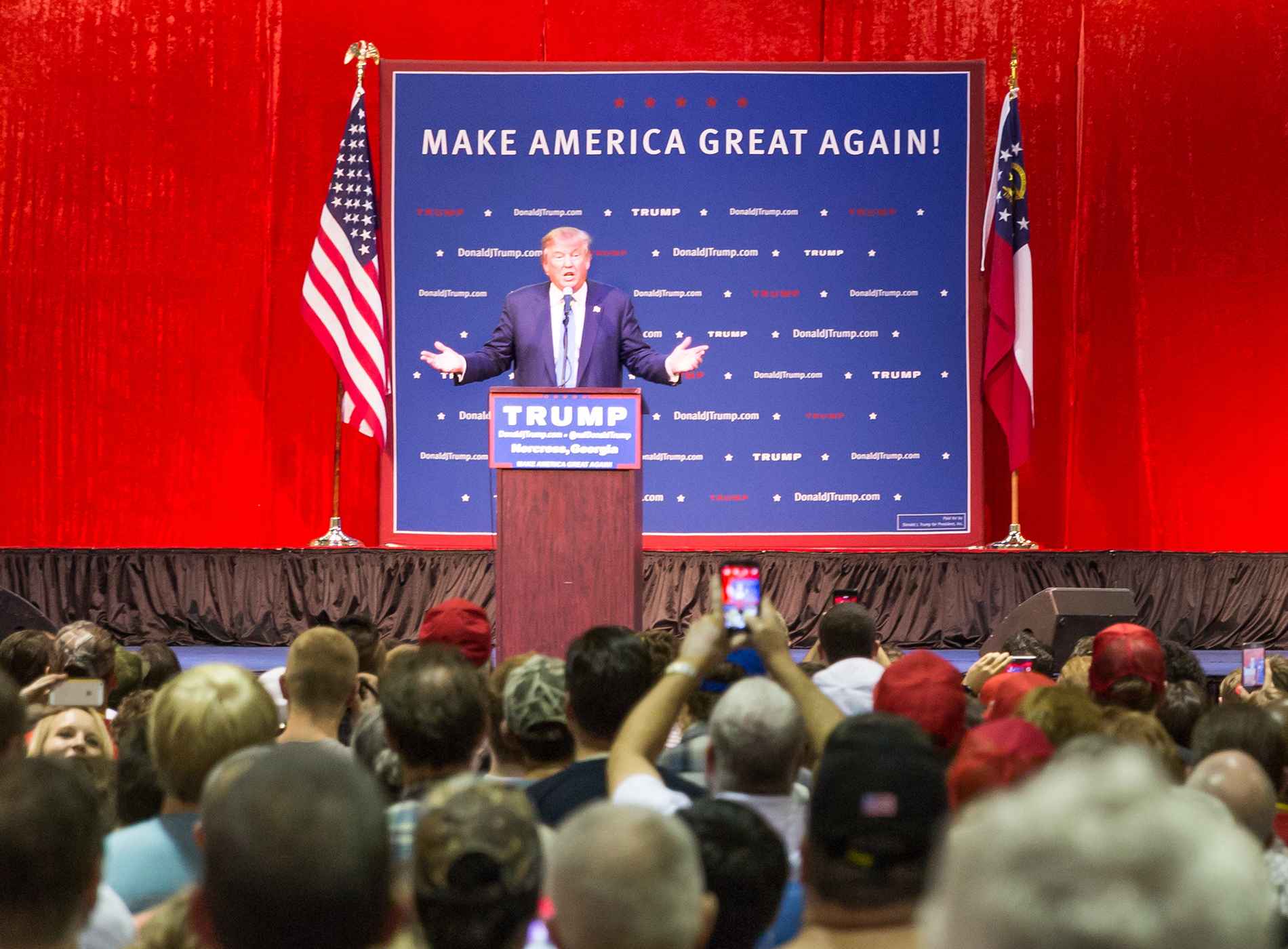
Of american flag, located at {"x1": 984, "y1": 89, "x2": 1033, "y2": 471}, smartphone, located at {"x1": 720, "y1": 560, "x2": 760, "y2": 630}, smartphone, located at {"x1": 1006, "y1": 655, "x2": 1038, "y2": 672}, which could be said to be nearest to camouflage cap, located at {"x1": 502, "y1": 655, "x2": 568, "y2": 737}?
smartphone, located at {"x1": 720, "y1": 560, "x2": 760, "y2": 630}

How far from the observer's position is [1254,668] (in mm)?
4520

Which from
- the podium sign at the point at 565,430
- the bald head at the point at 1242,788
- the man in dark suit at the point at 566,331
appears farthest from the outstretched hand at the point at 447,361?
the bald head at the point at 1242,788

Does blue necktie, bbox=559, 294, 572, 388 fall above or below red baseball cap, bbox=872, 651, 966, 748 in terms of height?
above

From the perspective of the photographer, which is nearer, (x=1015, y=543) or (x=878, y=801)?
(x=878, y=801)

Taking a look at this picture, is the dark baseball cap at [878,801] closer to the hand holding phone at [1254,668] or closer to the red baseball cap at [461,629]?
the red baseball cap at [461,629]

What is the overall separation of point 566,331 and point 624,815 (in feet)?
17.1

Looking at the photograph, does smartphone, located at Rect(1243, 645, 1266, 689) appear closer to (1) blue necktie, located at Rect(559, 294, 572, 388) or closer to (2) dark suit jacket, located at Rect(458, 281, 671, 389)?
(2) dark suit jacket, located at Rect(458, 281, 671, 389)

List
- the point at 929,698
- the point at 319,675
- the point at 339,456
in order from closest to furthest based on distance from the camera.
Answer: the point at 929,698
the point at 319,675
the point at 339,456

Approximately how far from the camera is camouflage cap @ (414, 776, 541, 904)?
1.41m

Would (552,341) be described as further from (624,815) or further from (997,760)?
(624,815)

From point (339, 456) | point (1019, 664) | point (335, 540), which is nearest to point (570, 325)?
point (1019, 664)

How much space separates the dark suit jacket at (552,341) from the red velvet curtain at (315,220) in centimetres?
452

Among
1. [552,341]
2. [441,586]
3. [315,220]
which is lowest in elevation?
[441,586]

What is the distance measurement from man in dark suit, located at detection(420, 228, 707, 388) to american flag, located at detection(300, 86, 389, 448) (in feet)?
10.00
